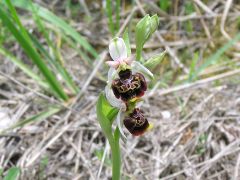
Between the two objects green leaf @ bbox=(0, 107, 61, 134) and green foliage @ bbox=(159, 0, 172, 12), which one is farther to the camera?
green foliage @ bbox=(159, 0, 172, 12)

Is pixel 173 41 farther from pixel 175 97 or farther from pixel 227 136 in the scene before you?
pixel 227 136

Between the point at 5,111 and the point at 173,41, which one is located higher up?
the point at 5,111

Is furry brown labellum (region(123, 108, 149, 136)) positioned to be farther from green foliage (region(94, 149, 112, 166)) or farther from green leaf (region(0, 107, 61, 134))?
green leaf (region(0, 107, 61, 134))

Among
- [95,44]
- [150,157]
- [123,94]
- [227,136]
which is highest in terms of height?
[123,94]

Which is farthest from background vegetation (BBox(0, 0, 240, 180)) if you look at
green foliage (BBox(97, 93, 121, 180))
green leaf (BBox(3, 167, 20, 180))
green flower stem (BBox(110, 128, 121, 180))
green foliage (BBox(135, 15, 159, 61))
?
green foliage (BBox(135, 15, 159, 61))

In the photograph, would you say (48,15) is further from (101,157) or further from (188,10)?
(188,10)

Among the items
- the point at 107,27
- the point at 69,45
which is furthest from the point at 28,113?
the point at 107,27

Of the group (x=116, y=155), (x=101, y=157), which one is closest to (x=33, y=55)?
(x=101, y=157)
